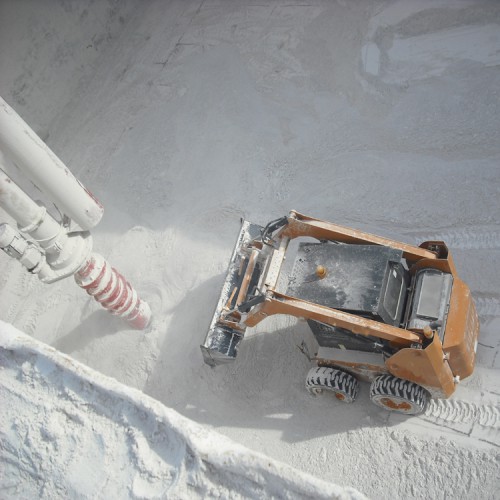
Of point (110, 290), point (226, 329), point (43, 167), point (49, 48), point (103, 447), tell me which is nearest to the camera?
point (103, 447)

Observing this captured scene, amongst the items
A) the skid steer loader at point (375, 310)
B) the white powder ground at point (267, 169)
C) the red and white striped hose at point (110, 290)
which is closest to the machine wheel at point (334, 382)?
the skid steer loader at point (375, 310)

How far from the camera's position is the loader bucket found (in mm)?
6625

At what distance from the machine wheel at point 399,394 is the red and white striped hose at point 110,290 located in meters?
3.21

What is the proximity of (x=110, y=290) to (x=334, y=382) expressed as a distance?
293cm

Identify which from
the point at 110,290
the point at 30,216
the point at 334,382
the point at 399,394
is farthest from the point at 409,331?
the point at 30,216

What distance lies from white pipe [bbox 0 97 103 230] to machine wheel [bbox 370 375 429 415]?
359cm

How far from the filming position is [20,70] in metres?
10.5

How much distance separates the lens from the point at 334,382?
20.3 feet

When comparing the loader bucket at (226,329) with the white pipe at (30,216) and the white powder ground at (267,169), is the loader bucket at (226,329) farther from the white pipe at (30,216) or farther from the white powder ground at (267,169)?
the white pipe at (30,216)

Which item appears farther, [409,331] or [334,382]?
[334,382]

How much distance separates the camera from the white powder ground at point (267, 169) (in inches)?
248

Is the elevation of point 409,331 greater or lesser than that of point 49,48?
lesser

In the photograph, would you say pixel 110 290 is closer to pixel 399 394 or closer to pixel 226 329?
pixel 226 329

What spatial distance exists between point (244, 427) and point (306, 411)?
2.39 feet
